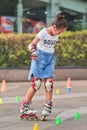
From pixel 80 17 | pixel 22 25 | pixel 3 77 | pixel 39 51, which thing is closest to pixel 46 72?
pixel 39 51

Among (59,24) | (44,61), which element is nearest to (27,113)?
(44,61)

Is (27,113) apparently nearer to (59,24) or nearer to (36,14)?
(59,24)

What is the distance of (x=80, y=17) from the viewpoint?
21.4 meters

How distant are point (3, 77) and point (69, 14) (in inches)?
293

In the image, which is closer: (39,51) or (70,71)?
(39,51)

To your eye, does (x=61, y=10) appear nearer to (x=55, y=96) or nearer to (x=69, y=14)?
(x=69, y=14)

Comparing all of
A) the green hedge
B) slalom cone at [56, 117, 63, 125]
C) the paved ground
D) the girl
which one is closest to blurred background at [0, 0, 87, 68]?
the green hedge

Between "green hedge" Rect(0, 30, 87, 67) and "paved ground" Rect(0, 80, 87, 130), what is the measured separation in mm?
2025

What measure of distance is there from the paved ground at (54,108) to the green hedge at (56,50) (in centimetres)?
203

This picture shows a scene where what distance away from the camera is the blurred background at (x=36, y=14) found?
20177mm

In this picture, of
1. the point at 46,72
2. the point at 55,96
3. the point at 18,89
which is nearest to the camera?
the point at 46,72

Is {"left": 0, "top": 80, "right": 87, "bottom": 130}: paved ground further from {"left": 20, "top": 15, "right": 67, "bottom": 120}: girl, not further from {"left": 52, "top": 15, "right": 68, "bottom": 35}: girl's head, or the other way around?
{"left": 52, "top": 15, "right": 68, "bottom": 35}: girl's head

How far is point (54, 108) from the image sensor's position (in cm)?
991

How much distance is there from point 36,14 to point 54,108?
1222 centimetres
